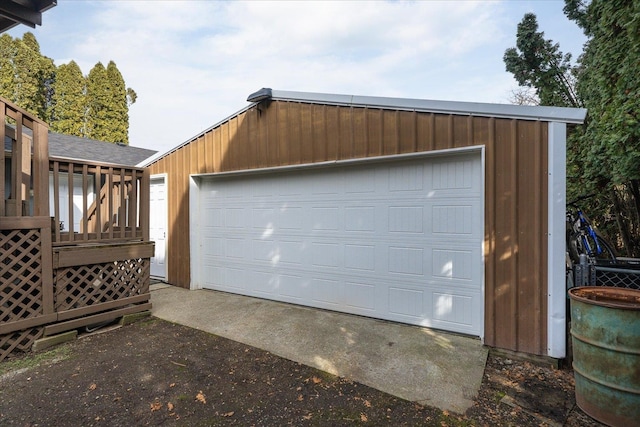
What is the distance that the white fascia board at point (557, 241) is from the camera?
2.91 metres

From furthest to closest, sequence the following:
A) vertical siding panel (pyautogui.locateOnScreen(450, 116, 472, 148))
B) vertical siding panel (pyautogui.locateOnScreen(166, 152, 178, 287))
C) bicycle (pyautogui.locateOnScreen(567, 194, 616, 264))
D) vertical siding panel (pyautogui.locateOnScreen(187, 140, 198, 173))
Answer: vertical siding panel (pyautogui.locateOnScreen(166, 152, 178, 287)), vertical siding panel (pyautogui.locateOnScreen(187, 140, 198, 173)), bicycle (pyautogui.locateOnScreen(567, 194, 616, 264)), vertical siding panel (pyautogui.locateOnScreen(450, 116, 472, 148))

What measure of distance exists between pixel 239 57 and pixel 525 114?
22.4 ft

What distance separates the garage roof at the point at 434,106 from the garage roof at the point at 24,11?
250 cm

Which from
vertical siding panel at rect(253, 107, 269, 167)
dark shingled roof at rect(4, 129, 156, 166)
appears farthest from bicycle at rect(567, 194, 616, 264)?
dark shingled roof at rect(4, 129, 156, 166)

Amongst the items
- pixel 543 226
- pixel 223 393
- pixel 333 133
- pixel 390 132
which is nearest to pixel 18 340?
pixel 223 393

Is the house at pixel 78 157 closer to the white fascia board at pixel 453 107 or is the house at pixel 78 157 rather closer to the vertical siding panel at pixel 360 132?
the white fascia board at pixel 453 107

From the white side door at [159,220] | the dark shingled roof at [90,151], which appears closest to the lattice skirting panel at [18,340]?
the white side door at [159,220]

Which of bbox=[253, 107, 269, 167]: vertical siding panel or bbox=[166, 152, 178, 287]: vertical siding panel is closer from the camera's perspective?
bbox=[253, 107, 269, 167]: vertical siding panel

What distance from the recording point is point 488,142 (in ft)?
10.7

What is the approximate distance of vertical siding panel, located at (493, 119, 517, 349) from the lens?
314 cm

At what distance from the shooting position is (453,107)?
3.40m

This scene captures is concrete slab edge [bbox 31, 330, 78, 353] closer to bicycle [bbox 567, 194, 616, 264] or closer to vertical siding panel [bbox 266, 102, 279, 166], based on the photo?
vertical siding panel [bbox 266, 102, 279, 166]

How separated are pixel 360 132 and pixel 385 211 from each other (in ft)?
3.67

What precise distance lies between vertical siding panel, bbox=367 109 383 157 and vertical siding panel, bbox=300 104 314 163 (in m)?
0.91
